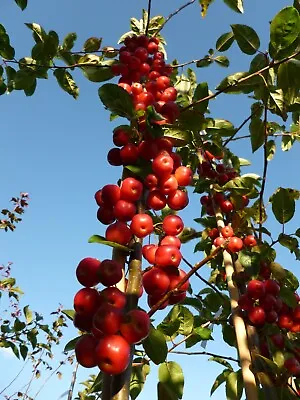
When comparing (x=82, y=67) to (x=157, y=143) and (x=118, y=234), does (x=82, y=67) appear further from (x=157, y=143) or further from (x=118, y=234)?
(x=118, y=234)

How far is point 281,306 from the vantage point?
6.86 ft

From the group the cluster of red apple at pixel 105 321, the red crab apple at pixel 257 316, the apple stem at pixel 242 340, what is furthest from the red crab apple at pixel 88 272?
the red crab apple at pixel 257 316

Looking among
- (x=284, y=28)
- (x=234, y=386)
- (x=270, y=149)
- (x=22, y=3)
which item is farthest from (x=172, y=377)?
(x=22, y=3)

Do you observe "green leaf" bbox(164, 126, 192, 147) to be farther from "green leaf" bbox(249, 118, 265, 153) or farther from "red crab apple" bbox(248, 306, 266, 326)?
A: "red crab apple" bbox(248, 306, 266, 326)

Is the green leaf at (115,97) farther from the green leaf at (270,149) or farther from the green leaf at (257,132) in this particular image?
the green leaf at (270,149)

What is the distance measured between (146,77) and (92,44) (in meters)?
0.76

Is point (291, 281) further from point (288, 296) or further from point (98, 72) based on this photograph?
point (98, 72)

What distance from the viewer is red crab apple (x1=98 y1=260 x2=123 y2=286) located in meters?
1.17

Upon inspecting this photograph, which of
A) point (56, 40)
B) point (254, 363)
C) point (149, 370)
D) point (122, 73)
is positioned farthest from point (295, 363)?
point (56, 40)

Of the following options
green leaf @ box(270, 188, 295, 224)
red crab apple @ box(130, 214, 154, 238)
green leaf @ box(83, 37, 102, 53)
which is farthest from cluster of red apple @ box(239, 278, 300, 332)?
green leaf @ box(83, 37, 102, 53)

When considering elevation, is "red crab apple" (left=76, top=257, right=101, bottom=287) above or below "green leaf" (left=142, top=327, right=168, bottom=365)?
above

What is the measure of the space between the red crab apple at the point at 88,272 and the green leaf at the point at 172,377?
749mm

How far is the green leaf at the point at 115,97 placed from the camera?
1562mm

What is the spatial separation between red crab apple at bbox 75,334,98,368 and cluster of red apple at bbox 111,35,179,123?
92 centimetres
